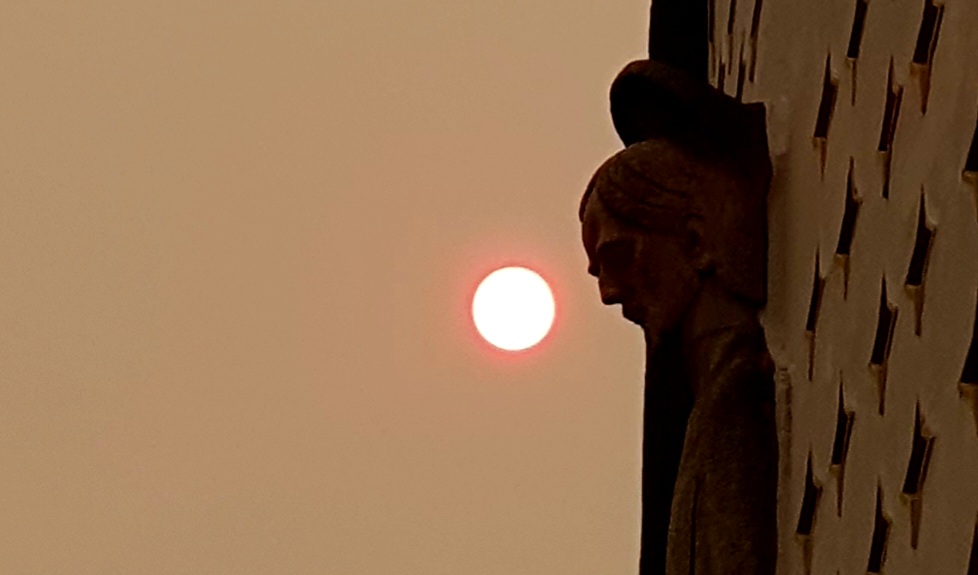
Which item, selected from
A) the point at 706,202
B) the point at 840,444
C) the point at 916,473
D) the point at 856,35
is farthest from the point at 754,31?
the point at 916,473

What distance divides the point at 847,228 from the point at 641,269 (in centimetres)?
52

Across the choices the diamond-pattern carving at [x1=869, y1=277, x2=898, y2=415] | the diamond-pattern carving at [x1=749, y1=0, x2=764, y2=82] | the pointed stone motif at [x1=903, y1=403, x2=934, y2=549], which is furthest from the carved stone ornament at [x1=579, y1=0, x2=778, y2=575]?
the pointed stone motif at [x1=903, y1=403, x2=934, y2=549]

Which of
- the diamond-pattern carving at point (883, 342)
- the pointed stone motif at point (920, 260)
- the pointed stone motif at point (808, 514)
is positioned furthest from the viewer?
the pointed stone motif at point (808, 514)

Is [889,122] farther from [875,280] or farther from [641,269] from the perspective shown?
[641,269]

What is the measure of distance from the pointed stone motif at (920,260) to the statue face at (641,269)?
0.75 metres

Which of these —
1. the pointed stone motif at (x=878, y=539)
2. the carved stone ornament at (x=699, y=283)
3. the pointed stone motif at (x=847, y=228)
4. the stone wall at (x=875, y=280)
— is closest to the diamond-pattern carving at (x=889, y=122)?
the stone wall at (x=875, y=280)

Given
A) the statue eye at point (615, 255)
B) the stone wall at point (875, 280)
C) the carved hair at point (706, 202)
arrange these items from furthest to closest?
1. the statue eye at point (615, 255)
2. the carved hair at point (706, 202)
3. the stone wall at point (875, 280)

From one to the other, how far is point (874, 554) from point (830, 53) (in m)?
0.54

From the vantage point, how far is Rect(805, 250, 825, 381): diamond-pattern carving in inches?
93.7

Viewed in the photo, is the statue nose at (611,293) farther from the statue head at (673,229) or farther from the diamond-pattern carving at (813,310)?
the diamond-pattern carving at (813,310)

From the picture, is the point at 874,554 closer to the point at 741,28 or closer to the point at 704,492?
the point at 704,492

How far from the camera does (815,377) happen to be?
2371mm

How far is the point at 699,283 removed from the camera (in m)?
2.71

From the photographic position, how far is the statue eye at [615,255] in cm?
280
